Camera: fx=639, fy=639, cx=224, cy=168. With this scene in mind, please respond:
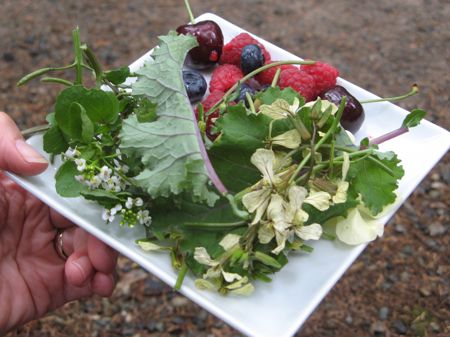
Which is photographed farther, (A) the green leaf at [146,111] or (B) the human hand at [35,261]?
(B) the human hand at [35,261]

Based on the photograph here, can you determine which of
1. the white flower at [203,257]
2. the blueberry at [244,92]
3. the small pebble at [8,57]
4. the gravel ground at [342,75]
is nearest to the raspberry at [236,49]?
the blueberry at [244,92]

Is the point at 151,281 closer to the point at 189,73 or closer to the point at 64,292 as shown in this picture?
the point at 64,292

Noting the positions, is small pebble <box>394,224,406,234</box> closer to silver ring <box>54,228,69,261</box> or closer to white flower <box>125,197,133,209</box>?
silver ring <box>54,228,69,261</box>

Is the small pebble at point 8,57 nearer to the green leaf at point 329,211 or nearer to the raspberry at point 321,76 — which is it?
the raspberry at point 321,76

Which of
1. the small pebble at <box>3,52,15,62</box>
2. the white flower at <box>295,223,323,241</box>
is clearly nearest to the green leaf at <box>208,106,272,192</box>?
the white flower at <box>295,223,323,241</box>

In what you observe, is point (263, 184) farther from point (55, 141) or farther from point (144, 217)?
point (55, 141)

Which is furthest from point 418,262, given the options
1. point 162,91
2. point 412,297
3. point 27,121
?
point 27,121

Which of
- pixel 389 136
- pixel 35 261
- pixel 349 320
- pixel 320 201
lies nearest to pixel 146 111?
pixel 320 201
